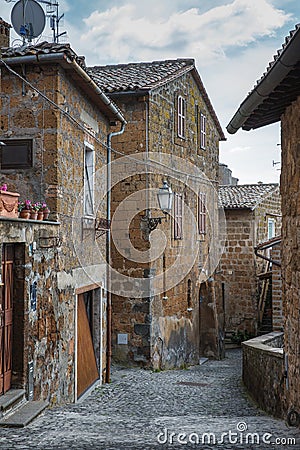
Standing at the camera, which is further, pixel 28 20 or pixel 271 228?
pixel 271 228

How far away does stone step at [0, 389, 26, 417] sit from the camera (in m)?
6.43

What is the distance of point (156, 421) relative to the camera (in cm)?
723

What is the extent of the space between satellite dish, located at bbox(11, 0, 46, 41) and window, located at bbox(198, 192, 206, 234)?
8.92 m

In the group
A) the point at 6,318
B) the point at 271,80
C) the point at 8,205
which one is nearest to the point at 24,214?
the point at 8,205

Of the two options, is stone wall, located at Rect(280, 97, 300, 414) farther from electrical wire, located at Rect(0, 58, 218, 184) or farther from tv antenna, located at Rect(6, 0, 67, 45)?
tv antenna, located at Rect(6, 0, 67, 45)

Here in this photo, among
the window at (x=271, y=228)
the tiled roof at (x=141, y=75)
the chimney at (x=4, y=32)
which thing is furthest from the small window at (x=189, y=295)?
the chimney at (x=4, y=32)

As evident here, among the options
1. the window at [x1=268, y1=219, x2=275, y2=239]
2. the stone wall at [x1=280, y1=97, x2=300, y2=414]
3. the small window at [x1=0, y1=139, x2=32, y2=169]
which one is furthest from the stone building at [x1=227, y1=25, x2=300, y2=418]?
the window at [x1=268, y1=219, x2=275, y2=239]

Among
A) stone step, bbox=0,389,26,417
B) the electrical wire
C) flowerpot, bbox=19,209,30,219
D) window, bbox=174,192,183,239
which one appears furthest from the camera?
window, bbox=174,192,183,239

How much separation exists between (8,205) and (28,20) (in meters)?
3.79

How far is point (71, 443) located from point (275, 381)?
147 inches

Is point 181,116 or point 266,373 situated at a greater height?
point 181,116

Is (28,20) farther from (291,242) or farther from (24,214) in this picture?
(291,242)

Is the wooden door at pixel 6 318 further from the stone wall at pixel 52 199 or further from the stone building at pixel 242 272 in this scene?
the stone building at pixel 242 272

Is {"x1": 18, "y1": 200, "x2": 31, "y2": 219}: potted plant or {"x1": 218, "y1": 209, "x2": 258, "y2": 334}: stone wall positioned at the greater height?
{"x1": 18, "y1": 200, "x2": 31, "y2": 219}: potted plant
